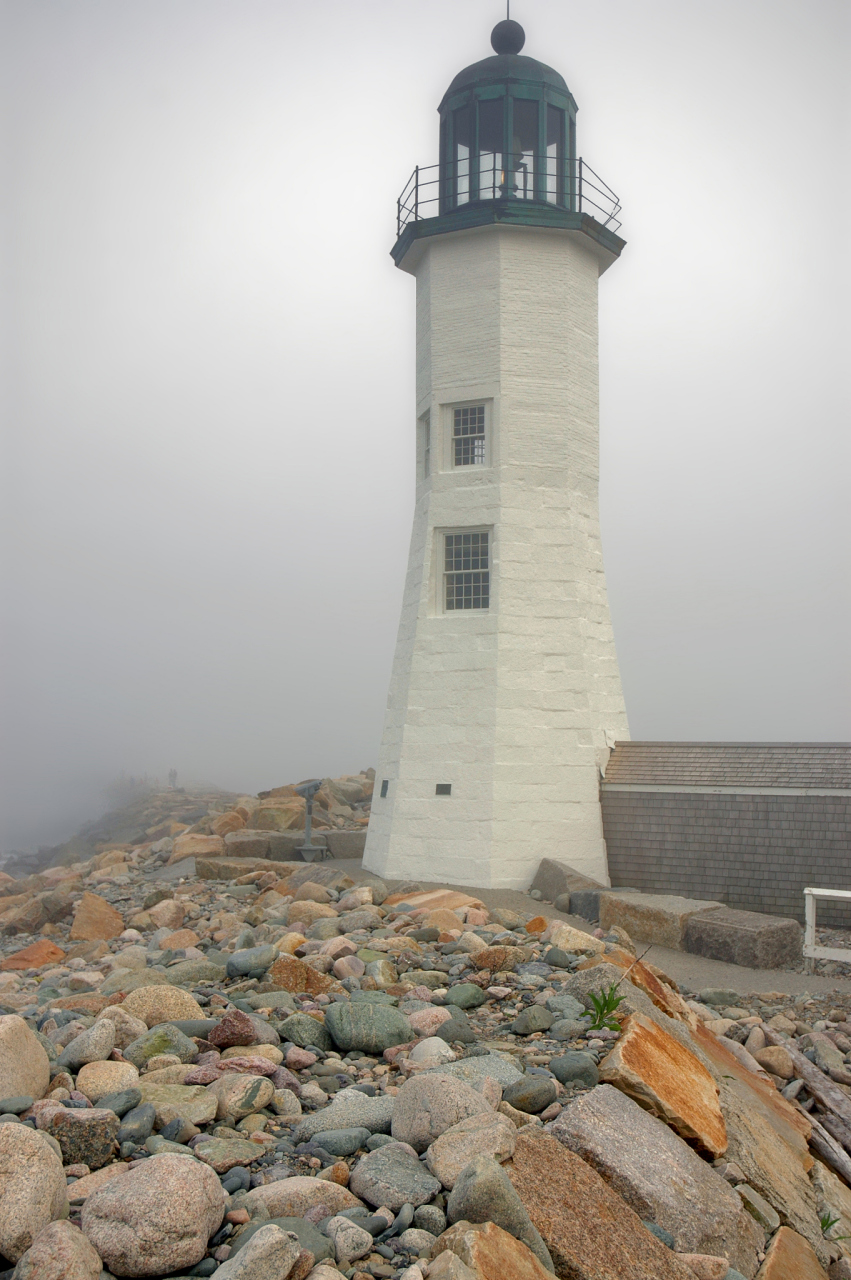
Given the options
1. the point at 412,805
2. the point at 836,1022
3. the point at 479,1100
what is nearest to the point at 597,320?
the point at 412,805

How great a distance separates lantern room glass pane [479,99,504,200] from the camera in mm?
17328

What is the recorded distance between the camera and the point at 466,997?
777 cm

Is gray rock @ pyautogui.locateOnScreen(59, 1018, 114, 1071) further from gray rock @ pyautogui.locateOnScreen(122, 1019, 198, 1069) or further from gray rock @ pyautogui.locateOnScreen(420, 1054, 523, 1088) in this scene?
gray rock @ pyautogui.locateOnScreen(420, 1054, 523, 1088)

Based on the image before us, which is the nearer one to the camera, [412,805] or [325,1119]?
[325,1119]

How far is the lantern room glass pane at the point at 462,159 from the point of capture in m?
17.5

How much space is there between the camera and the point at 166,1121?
5.33 meters

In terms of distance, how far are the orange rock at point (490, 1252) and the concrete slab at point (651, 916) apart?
30.4 feet

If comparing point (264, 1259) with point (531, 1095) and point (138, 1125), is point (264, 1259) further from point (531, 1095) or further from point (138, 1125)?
point (531, 1095)

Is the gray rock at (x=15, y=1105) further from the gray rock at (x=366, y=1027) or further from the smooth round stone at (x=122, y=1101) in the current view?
the gray rock at (x=366, y=1027)

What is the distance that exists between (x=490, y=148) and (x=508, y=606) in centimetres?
827

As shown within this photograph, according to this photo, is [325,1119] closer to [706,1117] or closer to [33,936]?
[706,1117]

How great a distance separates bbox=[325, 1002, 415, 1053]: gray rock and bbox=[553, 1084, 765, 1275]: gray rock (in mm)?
1457

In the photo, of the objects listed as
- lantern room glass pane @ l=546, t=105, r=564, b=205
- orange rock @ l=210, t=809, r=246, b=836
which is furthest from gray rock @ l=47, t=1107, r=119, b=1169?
lantern room glass pane @ l=546, t=105, r=564, b=205

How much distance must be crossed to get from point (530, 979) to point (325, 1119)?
299cm
